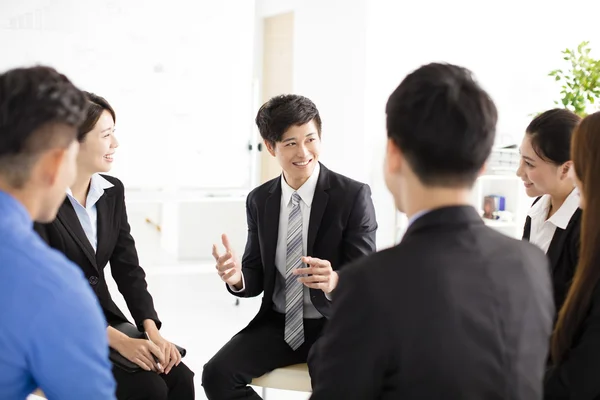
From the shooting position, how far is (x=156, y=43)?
412 cm

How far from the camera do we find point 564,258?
192 cm

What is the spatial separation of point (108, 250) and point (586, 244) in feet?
5.09

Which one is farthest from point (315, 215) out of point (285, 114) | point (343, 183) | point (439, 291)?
point (439, 291)

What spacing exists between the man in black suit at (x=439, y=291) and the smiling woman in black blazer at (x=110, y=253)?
3.78ft

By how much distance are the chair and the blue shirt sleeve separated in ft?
3.63

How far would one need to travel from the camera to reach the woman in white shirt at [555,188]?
1.92m

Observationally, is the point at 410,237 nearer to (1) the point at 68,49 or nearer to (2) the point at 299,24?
(1) the point at 68,49

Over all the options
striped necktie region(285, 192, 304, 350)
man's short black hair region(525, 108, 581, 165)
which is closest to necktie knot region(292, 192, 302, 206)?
striped necktie region(285, 192, 304, 350)

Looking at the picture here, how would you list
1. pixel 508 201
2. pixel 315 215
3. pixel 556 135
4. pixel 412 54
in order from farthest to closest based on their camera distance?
pixel 412 54
pixel 508 201
pixel 315 215
pixel 556 135

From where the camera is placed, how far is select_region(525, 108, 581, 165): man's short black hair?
79.5 inches

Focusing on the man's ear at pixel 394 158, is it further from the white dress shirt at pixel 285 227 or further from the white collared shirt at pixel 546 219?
the white dress shirt at pixel 285 227

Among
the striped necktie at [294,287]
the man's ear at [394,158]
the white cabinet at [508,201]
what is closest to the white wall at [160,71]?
the white cabinet at [508,201]

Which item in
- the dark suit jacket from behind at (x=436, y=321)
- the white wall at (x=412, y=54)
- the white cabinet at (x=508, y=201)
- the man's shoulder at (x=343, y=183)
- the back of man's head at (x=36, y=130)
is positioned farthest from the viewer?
the white wall at (x=412, y=54)

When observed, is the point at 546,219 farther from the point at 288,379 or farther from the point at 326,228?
the point at 288,379
